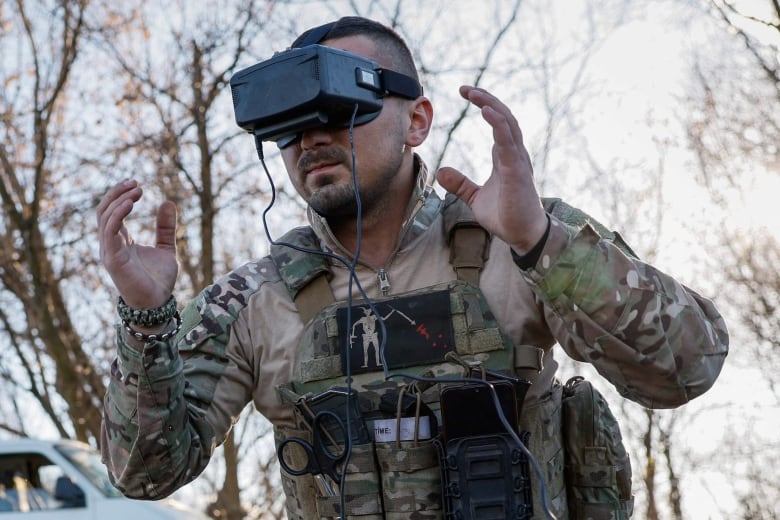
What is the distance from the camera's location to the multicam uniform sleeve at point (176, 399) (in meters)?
2.52

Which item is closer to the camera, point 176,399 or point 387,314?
point 176,399

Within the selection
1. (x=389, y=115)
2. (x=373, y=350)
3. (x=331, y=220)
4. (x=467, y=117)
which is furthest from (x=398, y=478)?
(x=467, y=117)

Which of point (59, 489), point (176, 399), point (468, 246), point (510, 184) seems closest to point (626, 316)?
point (510, 184)

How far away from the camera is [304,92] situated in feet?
8.80

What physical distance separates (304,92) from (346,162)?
0.25 m

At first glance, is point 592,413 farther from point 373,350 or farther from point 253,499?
point 253,499

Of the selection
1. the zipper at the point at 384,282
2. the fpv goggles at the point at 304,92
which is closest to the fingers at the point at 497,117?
the fpv goggles at the point at 304,92

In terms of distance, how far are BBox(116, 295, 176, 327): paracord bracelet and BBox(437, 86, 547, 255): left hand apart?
784 mm

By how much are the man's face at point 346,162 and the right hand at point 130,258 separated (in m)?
0.43

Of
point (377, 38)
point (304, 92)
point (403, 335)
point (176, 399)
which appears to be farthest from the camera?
point (377, 38)

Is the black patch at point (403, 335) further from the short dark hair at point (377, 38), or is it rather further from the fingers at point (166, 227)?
the short dark hair at point (377, 38)

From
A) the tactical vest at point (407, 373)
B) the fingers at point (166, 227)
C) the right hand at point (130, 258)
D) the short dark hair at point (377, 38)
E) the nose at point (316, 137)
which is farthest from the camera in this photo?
the short dark hair at point (377, 38)

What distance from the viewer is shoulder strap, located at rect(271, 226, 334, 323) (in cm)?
292

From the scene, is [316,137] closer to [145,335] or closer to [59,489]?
[145,335]
